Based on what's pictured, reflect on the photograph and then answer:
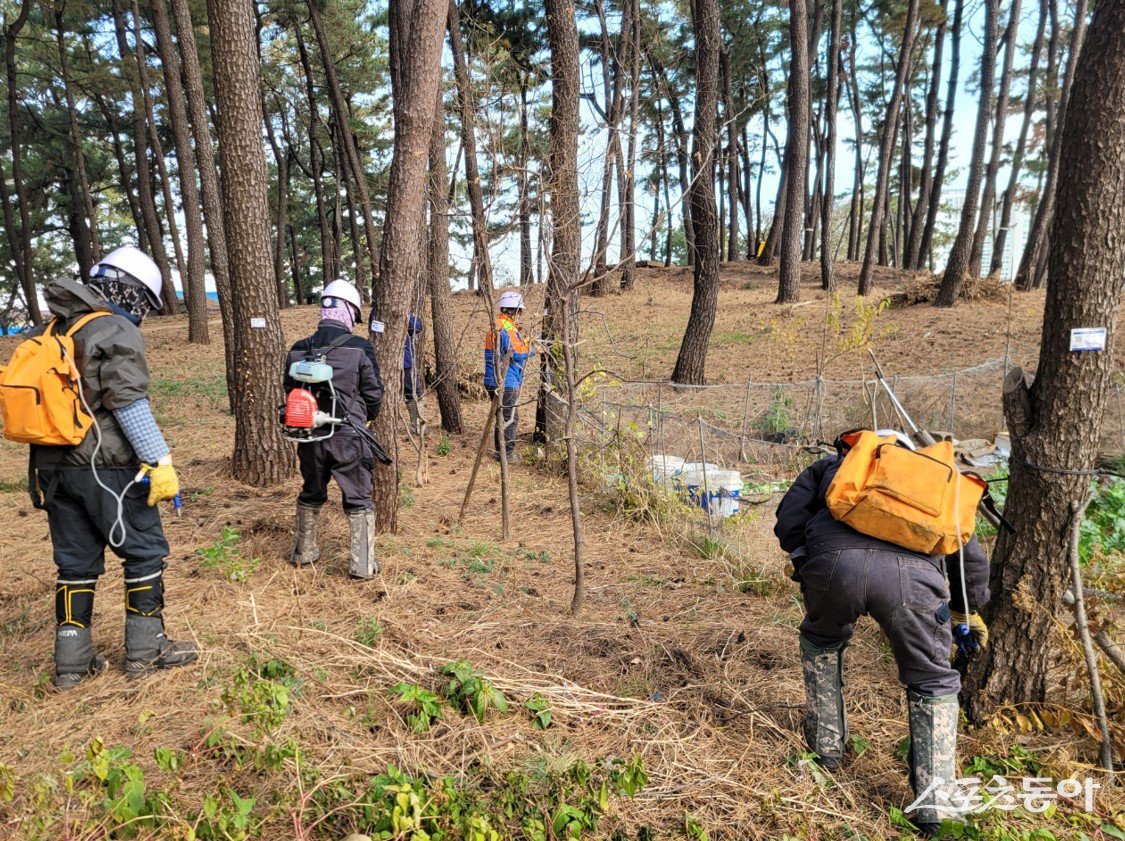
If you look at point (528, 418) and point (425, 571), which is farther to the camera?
point (528, 418)

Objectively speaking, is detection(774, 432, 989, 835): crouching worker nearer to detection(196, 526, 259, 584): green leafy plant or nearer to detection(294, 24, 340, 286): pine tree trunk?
detection(196, 526, 259, 584): green leafy plant

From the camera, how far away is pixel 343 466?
171 inches

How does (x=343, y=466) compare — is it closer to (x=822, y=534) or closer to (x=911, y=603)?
(x=822, y=534)

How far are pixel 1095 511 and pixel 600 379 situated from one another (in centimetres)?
505

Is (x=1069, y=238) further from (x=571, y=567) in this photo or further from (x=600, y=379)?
(x=600, y=379)

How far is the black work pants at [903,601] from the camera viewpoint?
2.48 m

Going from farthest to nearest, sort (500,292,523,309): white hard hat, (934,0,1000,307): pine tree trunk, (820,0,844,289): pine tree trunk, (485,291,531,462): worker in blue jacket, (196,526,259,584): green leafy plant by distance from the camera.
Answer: (820,0,844,289): pine tree trunk, (934,0,1000,307): pine tree trunk, (500,292,523,309): white hard hat, (485,291,531,462): worker in blue jacket, (196,526,259,584): green leafy plant

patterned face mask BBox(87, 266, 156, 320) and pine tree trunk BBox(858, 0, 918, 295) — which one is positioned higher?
pine tree trunk BBox(858, 0, 918, 295)

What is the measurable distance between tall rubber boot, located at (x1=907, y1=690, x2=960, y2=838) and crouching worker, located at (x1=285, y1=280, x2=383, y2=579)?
318 cm

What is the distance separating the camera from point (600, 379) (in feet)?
27.8

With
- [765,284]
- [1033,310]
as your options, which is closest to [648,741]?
[1033,310]

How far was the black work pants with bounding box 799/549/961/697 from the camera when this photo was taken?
8.15ft

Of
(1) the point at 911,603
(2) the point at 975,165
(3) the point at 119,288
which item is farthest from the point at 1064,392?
(2) the point at 975,165

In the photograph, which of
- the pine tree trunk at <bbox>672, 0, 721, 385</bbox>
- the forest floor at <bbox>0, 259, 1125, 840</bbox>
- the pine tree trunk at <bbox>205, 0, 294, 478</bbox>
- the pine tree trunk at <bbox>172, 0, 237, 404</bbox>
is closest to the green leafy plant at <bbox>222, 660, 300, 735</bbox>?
the forest floor at <bbox>0, 259, 1125, 840</bbox>
